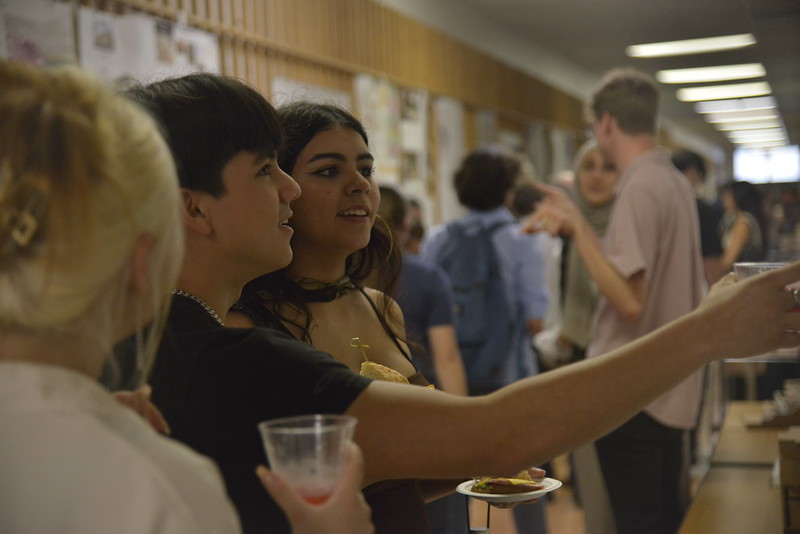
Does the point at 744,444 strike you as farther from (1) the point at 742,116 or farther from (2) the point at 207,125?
(1) the point at 742,116

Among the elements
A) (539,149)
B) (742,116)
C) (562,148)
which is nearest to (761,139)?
(742,116)

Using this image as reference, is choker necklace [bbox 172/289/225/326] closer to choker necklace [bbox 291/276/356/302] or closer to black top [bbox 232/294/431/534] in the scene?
black top [bbox 232/294/431/534]

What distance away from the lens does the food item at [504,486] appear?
1.81 metres

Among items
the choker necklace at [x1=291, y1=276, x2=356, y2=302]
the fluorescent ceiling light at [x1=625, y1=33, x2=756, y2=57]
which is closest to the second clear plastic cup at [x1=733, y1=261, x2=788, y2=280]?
the choker necklace at [x1=291, y1=276, x2=356, y2=302]

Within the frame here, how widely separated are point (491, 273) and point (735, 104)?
14.6 meters

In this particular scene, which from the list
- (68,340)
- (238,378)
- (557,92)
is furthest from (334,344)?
(557,92)

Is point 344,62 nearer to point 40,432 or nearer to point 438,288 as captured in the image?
point 438,288

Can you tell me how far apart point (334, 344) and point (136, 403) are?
0.78 metres

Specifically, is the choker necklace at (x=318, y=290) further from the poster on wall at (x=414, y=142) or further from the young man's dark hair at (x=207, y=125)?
the poster on wall at (x=414, y=142)

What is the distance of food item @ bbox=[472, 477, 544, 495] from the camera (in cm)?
181

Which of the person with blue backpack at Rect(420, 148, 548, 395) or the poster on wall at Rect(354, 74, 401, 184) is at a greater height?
the poster on wall at Rect(354, 74, 401, 184)

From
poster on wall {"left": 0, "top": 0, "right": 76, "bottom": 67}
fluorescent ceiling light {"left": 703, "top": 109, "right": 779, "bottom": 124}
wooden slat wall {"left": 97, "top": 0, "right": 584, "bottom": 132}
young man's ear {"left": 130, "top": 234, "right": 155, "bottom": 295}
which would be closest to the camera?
young man's ear {"left": 130, "top": 234, "right": 155, "bottom": 295}

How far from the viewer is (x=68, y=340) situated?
93 centimetres

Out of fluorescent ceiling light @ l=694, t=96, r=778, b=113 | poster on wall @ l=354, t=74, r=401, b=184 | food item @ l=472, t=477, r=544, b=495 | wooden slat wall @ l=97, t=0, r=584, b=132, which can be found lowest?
food item @ l=472, t=477, r=544, b=495
